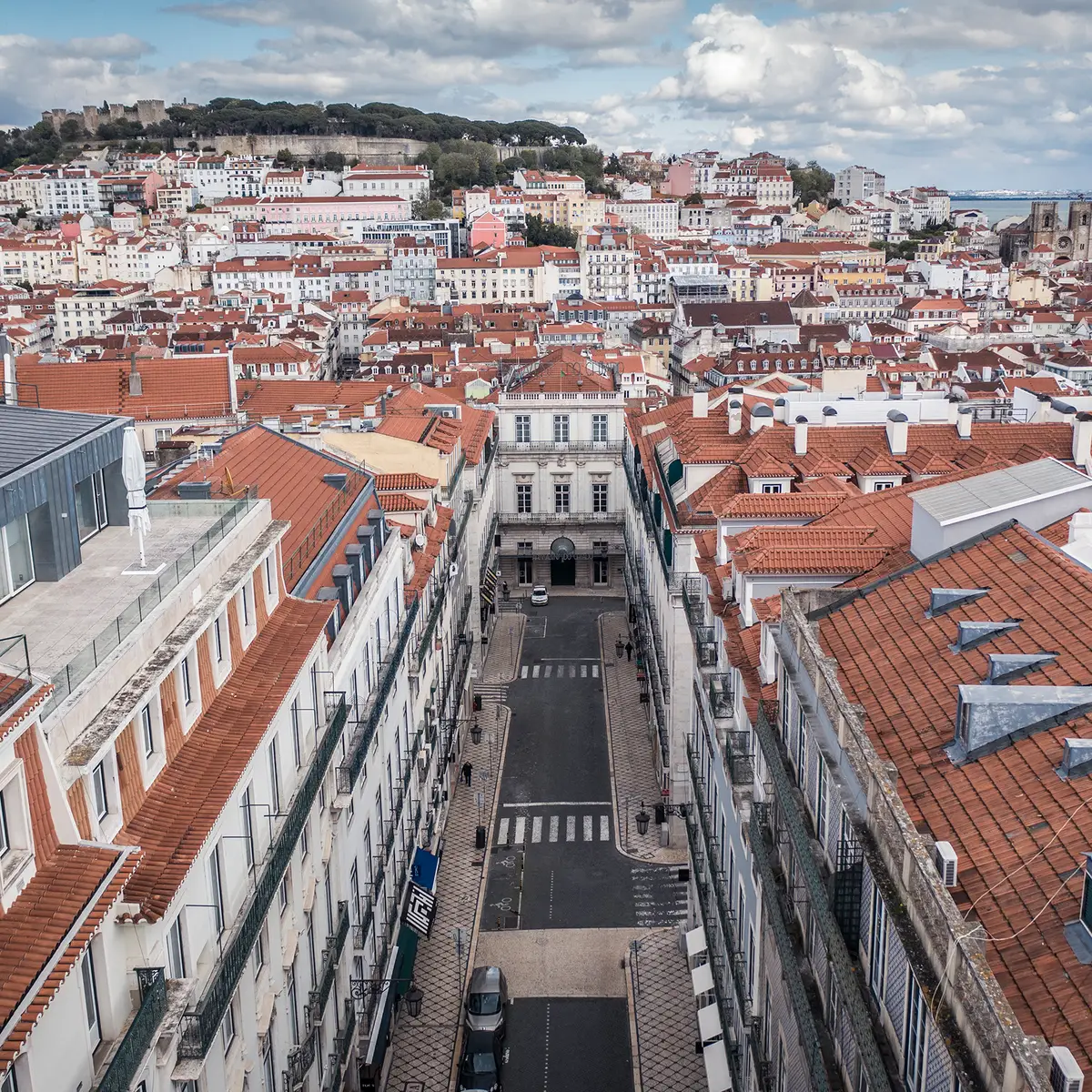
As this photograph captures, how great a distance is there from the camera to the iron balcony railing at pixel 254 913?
15.6 m

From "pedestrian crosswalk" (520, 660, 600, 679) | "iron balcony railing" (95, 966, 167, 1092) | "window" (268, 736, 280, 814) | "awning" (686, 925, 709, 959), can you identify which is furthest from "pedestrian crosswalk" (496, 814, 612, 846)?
"iron balcony railing" (95, 966, 167, 1092)

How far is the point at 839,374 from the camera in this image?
53438 mm

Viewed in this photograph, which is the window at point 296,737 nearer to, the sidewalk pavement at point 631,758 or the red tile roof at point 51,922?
the red tile roof at point 51,922

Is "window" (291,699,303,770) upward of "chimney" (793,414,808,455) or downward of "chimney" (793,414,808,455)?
downward

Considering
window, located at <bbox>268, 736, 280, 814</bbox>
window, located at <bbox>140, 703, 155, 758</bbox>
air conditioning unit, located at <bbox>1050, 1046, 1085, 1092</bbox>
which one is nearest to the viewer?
air conditioning unit, located at <bbox>1050, 1046, 1085, 1092</bbox>

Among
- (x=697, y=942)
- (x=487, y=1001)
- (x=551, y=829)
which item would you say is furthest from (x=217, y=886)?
(x=551, y=829)

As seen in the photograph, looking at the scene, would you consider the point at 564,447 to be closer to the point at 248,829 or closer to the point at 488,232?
the point at 248,829

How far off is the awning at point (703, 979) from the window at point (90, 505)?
16.0m

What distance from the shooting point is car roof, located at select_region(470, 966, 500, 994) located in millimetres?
29953

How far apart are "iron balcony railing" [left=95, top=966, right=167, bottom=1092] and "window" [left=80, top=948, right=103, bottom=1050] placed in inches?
11.0

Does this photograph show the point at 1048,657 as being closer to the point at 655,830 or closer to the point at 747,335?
the point at 655,830

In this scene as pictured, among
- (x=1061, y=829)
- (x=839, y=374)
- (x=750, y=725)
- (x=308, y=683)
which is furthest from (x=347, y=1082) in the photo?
(x=839, y=374)

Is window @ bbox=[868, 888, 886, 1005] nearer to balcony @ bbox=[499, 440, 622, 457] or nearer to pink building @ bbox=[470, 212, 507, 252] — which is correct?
balcony @ bbox=[499, 440, 622, 457]

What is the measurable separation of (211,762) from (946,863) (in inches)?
388
